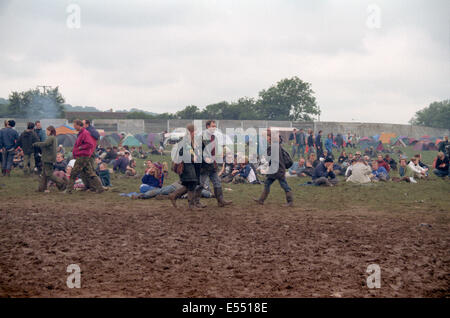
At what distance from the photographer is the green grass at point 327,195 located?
1103 centimetres

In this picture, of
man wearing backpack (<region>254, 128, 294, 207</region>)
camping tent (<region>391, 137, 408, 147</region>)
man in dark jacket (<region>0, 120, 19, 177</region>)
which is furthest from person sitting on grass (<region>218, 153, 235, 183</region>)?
camping tent (<region>391, 137, 408, 147</region>)

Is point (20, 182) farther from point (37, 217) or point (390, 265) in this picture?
point (390, 265)

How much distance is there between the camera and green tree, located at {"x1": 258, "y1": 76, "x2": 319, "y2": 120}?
8825 cm

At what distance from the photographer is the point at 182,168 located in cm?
991

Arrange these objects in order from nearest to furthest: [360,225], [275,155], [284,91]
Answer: [360,225]
[275,155]
[284,91]

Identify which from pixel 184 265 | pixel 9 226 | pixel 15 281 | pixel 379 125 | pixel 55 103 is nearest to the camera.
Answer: pixel 15 281

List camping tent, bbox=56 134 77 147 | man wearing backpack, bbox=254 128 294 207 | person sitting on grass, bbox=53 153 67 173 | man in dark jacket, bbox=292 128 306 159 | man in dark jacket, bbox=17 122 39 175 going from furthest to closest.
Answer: camping tent, bbox=56 134 77 147
man in dark jacket, bbox=292 128 306 159
man in dark jacket, bbox=17 122 39 175
person sitting on grass, bbox=53 153 67 173
man wearing backpack, bbox=254 128 294 207

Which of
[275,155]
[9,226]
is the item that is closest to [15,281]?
[9,226]

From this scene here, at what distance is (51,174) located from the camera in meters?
13.2

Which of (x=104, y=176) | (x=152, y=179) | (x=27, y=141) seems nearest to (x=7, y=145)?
(x=27, y=141)

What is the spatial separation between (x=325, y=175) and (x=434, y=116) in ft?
297

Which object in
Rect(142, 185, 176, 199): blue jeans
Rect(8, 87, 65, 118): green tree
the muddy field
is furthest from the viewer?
Rect(8, 87, 65, 118): green tree

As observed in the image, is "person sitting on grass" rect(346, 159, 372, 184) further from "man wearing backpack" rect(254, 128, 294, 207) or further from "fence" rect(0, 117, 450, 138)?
"fence" rect(0, 117, 450, 138)
